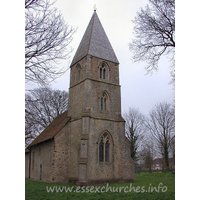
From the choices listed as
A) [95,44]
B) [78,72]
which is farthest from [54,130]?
[95,44]

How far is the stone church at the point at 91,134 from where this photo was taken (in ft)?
60.7

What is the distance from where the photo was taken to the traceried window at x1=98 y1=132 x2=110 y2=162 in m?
19.1

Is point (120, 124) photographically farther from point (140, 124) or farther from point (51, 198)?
point (140, 124)

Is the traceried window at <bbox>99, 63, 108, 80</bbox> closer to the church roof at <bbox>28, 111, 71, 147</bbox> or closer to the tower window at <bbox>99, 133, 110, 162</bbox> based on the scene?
the church roof at <bbox>28, 111, 71, 147</bbox>

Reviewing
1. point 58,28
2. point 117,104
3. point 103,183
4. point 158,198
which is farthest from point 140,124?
point 58,28

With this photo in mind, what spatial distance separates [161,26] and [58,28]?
17.6 ft

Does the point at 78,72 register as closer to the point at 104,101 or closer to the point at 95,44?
the point at 95,44

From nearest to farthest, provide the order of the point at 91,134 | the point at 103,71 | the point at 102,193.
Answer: the point at 102,193 < the point at 91,134 < the point at 103,71

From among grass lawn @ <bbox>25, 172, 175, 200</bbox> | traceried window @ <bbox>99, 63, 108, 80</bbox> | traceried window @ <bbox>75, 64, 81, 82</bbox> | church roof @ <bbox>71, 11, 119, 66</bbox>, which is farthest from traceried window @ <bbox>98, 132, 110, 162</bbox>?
church roof @ <bbox>71, 11, 119, 66</bbox>

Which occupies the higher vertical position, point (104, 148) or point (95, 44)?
point (95, 44)

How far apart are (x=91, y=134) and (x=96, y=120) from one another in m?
1.49

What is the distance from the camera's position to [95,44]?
23078mm

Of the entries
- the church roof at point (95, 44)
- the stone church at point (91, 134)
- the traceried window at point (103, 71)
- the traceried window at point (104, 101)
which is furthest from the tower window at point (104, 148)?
the church roof at point (95, 44)

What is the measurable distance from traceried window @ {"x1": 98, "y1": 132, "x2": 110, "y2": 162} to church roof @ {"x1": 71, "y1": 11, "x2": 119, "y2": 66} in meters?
8.41
